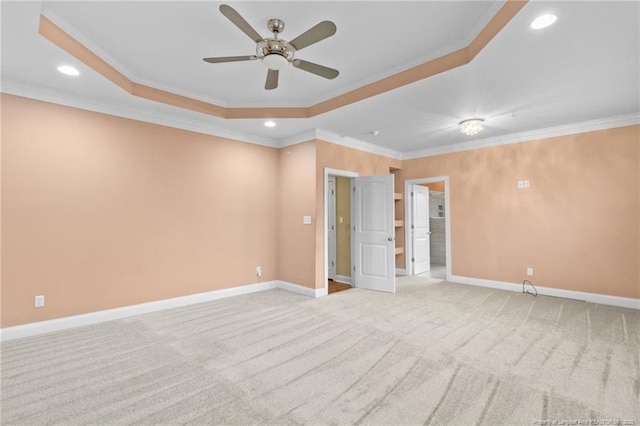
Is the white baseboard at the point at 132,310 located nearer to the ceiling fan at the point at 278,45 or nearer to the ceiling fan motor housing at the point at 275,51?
the ceiling fan at the point at 278,45

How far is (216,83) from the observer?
3582mm

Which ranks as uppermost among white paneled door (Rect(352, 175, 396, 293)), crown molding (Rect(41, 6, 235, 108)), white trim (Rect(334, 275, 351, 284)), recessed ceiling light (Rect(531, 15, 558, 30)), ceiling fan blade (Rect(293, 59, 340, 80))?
crown molding (Rect(41, 6, 235, 108))

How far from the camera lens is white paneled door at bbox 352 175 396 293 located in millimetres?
5051

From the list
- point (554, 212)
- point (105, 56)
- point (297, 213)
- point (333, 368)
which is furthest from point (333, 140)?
point (554, 212)

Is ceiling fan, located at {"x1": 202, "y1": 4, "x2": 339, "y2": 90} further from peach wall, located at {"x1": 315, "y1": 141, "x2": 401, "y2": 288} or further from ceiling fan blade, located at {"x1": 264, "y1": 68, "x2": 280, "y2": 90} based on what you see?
peach wall, located at {"x1": 315, "y1": 141, "x2": 401, "y2": 288}

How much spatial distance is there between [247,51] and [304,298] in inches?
137

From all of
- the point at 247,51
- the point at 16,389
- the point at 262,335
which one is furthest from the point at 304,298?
the point at 247,51

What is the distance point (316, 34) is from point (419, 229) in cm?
534

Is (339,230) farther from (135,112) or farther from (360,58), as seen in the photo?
(135,112)

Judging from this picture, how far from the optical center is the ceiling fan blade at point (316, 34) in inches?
75.7

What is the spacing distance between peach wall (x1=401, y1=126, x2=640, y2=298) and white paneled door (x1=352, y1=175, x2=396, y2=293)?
63.8 inches

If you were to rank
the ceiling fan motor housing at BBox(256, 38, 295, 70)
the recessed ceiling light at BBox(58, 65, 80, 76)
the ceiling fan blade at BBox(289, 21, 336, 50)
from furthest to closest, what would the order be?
the recessed ceiling light at BBox(58, 65, 80, 76)
the ceiling fan motor housing at BBox(256, 38, 295, 70)
the ceiling fan blade at BBox(289, 21, 336, 50)

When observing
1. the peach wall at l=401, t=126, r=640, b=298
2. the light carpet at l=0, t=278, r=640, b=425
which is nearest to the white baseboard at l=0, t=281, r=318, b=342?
the light carpet at l=0, t=278, r=640, b=425

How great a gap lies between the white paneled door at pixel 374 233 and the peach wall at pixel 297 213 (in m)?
1.03
